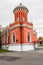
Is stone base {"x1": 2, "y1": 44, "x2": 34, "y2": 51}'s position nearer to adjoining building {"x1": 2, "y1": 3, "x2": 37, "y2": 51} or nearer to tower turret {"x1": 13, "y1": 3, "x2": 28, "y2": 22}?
adjoining building {"x1": 2, "y1": 3, "x2": 37, "y2": 51}

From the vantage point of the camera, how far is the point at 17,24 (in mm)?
25922

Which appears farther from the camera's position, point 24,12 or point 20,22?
point 24,12

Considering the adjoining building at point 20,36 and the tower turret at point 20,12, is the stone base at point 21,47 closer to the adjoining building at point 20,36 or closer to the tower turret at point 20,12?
the adjoining building at point 20,36

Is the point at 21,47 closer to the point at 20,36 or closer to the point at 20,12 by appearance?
the point at 20,36

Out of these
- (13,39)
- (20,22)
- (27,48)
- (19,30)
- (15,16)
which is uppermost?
(15,16)

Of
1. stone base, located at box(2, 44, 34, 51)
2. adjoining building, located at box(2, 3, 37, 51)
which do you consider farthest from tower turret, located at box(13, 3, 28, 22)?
stone base, located at box(2, 44, 34, 51)

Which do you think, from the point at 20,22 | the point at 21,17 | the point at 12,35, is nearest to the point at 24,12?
the point at 21,17

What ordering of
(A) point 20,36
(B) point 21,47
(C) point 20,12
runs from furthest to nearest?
(C) point 20,12 < (A) point 20,36 < (B) point 21,47

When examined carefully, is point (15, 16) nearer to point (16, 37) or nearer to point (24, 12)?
point (24, 12)

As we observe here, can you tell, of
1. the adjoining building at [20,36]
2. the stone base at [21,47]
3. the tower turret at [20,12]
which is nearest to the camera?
the stone base at [21,47]

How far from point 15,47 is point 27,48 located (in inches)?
99.3

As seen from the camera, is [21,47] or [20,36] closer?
[21,47]

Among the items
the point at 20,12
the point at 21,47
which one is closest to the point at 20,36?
the point at 21,47

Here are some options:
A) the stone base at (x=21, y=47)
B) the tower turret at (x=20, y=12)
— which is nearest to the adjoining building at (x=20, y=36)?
the stone base at (x=21, y=47)
